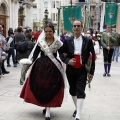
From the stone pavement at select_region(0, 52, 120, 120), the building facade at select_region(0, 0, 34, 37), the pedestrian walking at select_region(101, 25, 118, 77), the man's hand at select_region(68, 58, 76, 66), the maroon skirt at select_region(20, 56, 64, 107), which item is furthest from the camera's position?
the building facade at select_region(0, 0, 34, 37)

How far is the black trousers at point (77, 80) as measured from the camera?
5.41 metres

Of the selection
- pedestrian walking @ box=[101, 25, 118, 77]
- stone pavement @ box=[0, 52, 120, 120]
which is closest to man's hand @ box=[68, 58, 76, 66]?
stone pavement @ box=[0, 52, 120, 120]

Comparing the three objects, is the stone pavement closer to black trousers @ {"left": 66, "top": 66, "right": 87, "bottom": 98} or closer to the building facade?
black trousers @ {"left": 66, "top": 66, "right": 87, "bottom": 98}

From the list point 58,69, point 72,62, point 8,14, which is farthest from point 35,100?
point 8,14

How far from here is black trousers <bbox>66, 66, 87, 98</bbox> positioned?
541 cm

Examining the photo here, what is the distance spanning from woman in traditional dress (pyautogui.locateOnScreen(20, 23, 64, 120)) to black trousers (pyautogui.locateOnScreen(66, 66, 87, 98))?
6.8 inches

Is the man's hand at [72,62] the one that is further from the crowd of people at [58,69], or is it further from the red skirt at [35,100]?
the red skirt at [35,100]

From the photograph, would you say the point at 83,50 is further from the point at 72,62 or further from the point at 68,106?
the point at 68,106

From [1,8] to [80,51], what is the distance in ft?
91.6

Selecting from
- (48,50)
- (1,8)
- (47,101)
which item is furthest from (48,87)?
(1,8)

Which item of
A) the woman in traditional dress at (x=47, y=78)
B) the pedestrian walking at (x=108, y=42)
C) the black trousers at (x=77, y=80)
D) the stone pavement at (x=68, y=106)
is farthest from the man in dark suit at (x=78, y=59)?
the pedestrian walking at (x=108, y=42)

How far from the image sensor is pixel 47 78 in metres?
5.59

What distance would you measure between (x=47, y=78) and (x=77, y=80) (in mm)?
510

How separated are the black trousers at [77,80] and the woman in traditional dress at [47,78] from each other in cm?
17
